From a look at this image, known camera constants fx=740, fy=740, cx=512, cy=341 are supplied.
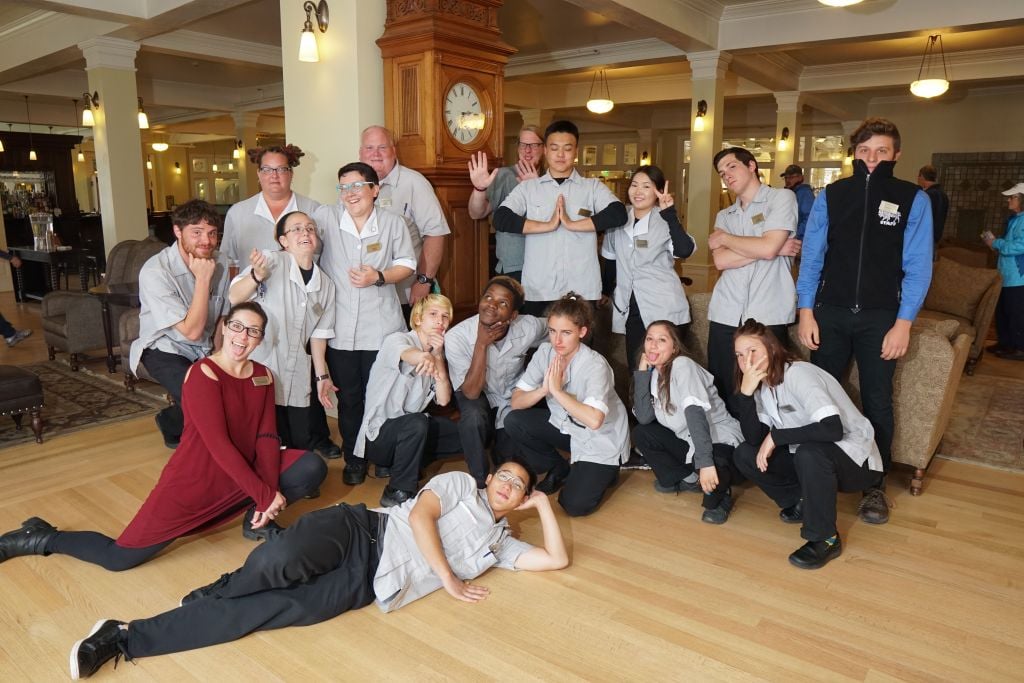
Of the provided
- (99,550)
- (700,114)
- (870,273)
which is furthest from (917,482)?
(700,114)

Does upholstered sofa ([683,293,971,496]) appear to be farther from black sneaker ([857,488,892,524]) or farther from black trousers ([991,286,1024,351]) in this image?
black trousers ([991,286,1024,351])

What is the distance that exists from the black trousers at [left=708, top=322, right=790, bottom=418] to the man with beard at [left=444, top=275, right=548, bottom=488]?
0.80 metres

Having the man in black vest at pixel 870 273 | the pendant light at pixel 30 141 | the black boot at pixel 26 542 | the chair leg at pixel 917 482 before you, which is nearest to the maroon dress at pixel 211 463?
the black boot at pixel 26 542

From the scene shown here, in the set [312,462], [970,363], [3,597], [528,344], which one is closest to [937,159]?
[970,363]

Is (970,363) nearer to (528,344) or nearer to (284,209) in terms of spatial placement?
(528,344)

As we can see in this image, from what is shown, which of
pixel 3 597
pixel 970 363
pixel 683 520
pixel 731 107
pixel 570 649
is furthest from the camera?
pixel 731 107

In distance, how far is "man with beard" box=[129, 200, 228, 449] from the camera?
10.8 ft

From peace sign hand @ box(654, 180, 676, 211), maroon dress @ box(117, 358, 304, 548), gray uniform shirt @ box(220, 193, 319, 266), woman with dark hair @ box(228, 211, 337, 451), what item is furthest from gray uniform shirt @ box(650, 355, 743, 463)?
gray uniform shirt @ box(220, 193, 319, 266)

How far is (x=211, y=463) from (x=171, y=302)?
106cm

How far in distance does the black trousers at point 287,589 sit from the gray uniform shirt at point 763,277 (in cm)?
192

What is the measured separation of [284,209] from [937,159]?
42.5ft

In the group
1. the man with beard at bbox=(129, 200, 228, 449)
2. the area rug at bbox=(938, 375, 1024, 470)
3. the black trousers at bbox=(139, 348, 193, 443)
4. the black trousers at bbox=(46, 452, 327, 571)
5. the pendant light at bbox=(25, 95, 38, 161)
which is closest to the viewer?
the black trousers at bbox=(46, 452, 327, 571)

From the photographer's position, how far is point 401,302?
12.8 ft

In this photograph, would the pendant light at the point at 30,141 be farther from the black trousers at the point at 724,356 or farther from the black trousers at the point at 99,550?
the black trousers at the point at 724,356
